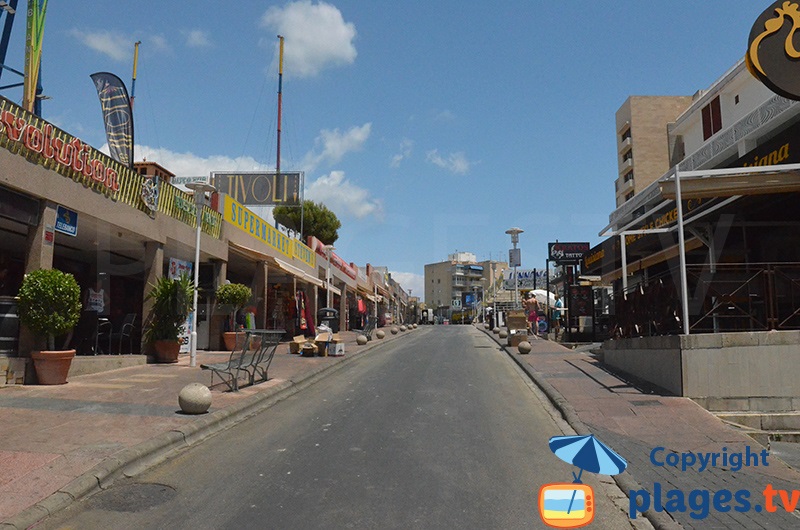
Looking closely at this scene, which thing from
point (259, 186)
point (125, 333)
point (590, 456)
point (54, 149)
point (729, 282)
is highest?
point (259, 186)

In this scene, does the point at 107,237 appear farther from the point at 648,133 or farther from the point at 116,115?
the point at 648,133

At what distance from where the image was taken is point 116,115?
1512 centimetres

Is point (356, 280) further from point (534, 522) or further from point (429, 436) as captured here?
point (534, 522)

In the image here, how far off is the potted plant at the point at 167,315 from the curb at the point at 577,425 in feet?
28.4

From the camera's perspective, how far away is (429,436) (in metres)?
7.59

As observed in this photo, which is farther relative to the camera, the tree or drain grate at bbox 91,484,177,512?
the tree

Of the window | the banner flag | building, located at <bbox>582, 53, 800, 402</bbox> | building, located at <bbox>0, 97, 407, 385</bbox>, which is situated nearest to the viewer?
building, located at <bbox>582, 53, 800, 402</bbox>

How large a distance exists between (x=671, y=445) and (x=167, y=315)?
11.9 m

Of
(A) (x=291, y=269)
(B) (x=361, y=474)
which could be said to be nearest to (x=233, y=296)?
(A) (x=291, y=269)

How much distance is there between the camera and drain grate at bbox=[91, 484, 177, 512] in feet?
16.8

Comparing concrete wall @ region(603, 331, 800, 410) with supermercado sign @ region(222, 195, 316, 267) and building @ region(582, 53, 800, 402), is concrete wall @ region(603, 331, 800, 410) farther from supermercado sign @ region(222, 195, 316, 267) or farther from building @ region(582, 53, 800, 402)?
supermercado sign @ region(222, 195, 316, 267)

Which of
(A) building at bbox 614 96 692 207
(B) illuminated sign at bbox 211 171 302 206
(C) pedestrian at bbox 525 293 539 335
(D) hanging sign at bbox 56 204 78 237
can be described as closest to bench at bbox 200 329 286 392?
(D) hanging sign at bbox 56 204 78 237

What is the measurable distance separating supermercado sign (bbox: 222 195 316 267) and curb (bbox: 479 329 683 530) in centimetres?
1108

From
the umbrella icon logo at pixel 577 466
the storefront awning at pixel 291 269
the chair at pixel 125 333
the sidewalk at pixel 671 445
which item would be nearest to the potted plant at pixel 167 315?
the chair at pixel 125 333
